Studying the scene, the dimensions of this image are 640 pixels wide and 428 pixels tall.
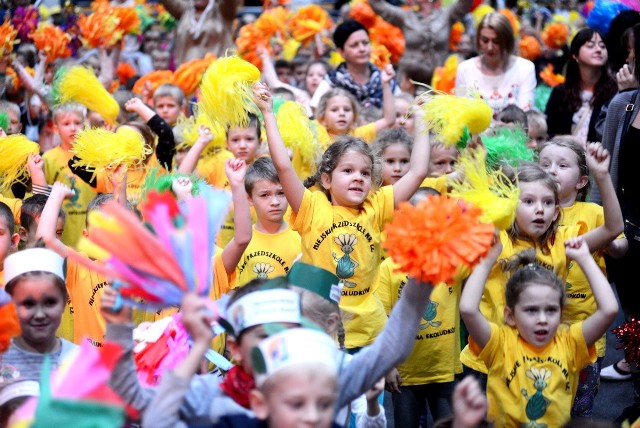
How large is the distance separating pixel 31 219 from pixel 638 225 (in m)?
3.30

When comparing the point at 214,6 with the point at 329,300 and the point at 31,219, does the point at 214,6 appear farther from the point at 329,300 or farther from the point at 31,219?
the point at 329,300

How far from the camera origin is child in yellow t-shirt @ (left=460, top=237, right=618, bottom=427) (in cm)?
423

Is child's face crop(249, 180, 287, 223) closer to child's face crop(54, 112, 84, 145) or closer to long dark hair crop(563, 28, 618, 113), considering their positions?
child's face crop(54, 112, 84, 145)

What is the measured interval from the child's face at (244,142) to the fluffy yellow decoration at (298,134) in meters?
0.23

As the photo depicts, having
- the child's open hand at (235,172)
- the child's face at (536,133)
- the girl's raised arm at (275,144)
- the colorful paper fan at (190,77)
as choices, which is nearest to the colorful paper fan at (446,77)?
the child's face at (536,133)

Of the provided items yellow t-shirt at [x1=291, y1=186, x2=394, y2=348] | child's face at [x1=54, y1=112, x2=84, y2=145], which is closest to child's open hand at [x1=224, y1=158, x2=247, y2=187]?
yellow t-shirt at [x1=291, y1=186, x2=394, y2=348]

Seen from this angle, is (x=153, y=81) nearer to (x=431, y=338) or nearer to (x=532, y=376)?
(x=431, y=338)

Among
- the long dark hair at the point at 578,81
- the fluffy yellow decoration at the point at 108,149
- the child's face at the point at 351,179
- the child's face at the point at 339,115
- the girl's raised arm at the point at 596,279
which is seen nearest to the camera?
the girl's raised arm at the point at 596,279

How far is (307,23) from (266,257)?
20.2ft

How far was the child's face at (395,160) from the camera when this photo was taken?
20.7 feet

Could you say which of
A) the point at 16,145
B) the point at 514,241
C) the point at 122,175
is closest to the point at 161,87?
the point at 16,145

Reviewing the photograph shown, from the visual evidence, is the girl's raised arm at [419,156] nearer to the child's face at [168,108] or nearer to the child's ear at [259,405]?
the child's ear at [259,405]

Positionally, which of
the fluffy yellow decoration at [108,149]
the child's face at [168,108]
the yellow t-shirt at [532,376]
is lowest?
the yellow t-shirt at [532,376]

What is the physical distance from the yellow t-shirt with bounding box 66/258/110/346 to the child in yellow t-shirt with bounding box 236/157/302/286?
2.42 feet
